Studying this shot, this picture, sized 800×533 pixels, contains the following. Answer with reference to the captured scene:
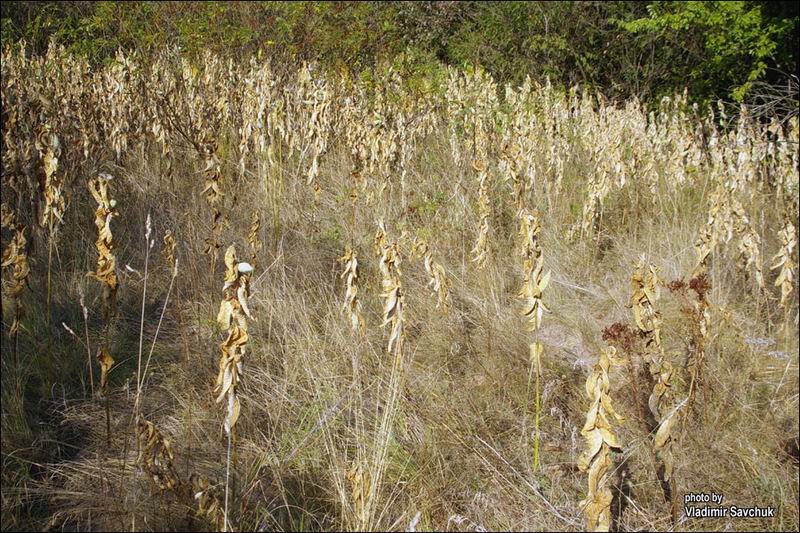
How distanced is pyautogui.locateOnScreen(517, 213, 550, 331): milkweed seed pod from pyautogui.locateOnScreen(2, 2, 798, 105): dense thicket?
203 inches

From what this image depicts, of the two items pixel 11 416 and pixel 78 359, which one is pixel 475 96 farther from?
pixel 11 416

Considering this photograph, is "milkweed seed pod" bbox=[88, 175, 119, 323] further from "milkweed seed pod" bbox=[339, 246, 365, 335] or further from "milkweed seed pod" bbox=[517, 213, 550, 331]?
"milkweed seed pod" bbox=[517, 213, 550, 331]

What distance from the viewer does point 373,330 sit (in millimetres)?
2754

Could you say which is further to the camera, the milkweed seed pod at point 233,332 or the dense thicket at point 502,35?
the dense thicket at point 502,35

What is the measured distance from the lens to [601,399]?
1.51m

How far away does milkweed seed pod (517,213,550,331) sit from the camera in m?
1.83

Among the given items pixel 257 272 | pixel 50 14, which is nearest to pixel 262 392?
pixel 257 272

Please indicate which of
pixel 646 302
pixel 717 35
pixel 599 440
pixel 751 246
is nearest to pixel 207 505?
pixel 599 440

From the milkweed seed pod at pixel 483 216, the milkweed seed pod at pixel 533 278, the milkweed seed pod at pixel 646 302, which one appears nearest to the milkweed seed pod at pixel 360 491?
the milkweed seed pod at pixel 533 278

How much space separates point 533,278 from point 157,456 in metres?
1.06

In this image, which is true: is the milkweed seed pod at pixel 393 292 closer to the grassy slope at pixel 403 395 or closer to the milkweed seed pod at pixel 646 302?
the grassy slope at pixel 403 395

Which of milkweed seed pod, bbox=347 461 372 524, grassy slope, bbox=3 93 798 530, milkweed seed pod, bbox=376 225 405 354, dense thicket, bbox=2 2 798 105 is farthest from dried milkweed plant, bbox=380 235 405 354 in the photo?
dense thicket, bbox=2 2 798 105

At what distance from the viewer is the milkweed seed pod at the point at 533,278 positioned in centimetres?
183

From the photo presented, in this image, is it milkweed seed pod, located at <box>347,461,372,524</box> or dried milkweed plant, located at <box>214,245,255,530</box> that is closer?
dried milkweed plant, located at <box>214,245,255,530</box>
